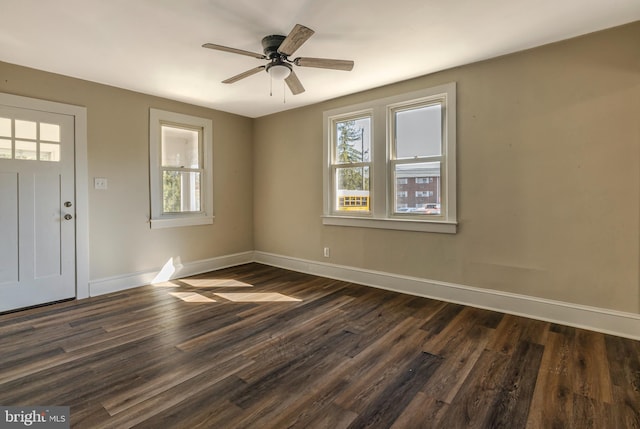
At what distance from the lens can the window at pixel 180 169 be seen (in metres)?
4.22

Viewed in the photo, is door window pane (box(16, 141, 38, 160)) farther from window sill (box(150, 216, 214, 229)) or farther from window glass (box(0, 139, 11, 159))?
window sill (box(150, 216, 214, 229))

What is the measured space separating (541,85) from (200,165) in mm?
4343

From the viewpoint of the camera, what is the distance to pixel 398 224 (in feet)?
12.4

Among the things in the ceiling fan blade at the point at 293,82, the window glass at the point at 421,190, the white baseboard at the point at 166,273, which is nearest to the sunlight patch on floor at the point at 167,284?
the white baseboard at the point at 166,273

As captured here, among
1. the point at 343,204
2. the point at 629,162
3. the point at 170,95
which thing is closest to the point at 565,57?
the point at 629,162

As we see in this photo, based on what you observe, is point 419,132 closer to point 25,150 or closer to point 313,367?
point 313,367

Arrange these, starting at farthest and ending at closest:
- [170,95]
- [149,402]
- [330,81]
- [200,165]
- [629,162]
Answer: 1. [200,165]
2. [170,95]
3. [330,81]
4. [629,162]
5. [149,402]

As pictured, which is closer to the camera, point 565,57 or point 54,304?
point 565,57

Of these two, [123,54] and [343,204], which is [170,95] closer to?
[123,54]

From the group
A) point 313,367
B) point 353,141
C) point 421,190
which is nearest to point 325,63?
point 353,141

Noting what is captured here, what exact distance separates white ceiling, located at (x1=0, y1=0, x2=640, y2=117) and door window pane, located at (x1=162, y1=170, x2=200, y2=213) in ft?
4.49

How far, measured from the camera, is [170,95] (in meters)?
4.17

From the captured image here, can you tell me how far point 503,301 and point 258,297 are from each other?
259 centimetres

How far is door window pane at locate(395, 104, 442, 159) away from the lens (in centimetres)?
353
